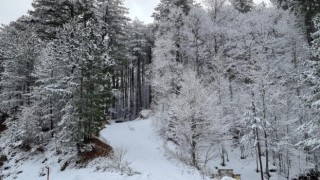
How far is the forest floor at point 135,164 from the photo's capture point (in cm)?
1802

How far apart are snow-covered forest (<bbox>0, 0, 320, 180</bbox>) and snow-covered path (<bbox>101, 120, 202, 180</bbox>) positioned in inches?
27.2

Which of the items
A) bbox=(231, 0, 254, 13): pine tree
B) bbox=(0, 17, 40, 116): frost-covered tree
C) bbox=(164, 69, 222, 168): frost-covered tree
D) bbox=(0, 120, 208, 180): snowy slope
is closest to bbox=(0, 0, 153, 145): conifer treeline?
bbox=(0, 17, 40, 116): frost-covered tree

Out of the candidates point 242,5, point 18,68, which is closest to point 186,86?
point 18,68

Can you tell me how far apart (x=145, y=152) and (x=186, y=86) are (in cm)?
623

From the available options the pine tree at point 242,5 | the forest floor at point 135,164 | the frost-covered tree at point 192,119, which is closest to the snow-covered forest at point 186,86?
the frost-covered tree at point 192,119

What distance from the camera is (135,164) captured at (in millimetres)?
20156

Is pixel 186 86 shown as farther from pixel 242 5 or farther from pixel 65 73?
pixel 242 5

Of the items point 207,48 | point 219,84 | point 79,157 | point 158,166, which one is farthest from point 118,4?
point 158,166

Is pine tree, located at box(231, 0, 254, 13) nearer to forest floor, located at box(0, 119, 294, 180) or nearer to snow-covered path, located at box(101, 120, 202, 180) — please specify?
forest floor, located at box(0, 119, 294, 180)

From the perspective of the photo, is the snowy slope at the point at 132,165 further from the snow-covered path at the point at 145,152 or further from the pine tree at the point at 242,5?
the pine tree at the point at 242,5

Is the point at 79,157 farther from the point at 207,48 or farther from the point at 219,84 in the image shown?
the point at 207,48

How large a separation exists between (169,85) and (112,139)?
25.1ft

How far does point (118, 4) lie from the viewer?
3922 centimetres

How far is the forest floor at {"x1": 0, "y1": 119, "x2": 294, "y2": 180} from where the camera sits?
59.1 feet
